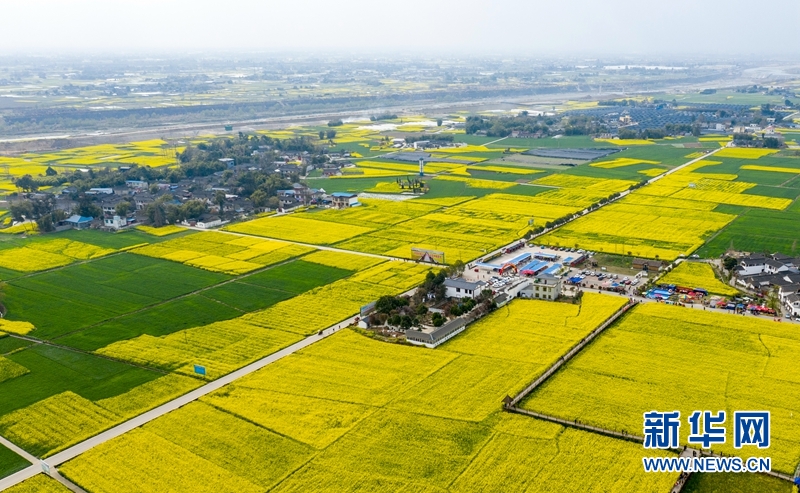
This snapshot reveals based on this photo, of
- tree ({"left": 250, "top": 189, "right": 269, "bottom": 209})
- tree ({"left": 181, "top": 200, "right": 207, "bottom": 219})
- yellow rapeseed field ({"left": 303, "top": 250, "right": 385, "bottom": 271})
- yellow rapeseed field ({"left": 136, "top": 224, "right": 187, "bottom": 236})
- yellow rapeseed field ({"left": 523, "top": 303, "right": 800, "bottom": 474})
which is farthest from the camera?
tree ({"left": 250, "top": 189, "right": 269, "bottom": 209})

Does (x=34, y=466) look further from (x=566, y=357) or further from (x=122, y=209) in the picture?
(x=122, y=209)

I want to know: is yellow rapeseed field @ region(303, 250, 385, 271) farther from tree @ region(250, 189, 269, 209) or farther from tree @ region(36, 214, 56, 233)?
tree @ region(36, 214, 56, 233)

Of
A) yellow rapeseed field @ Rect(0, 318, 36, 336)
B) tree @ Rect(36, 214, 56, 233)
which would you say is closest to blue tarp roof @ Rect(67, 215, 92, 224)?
tree @ Rect(36, 214, 56, 233)

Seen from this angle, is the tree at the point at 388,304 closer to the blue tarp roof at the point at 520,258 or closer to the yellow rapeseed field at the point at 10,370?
the blue tarp roof at the point at 520,258

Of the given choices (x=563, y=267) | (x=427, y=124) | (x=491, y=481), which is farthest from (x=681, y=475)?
(x=427, y=124)

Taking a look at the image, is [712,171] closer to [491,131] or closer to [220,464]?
[491,131]

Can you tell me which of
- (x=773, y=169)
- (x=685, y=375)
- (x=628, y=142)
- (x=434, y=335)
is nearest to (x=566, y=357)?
(x=685, y=375)
